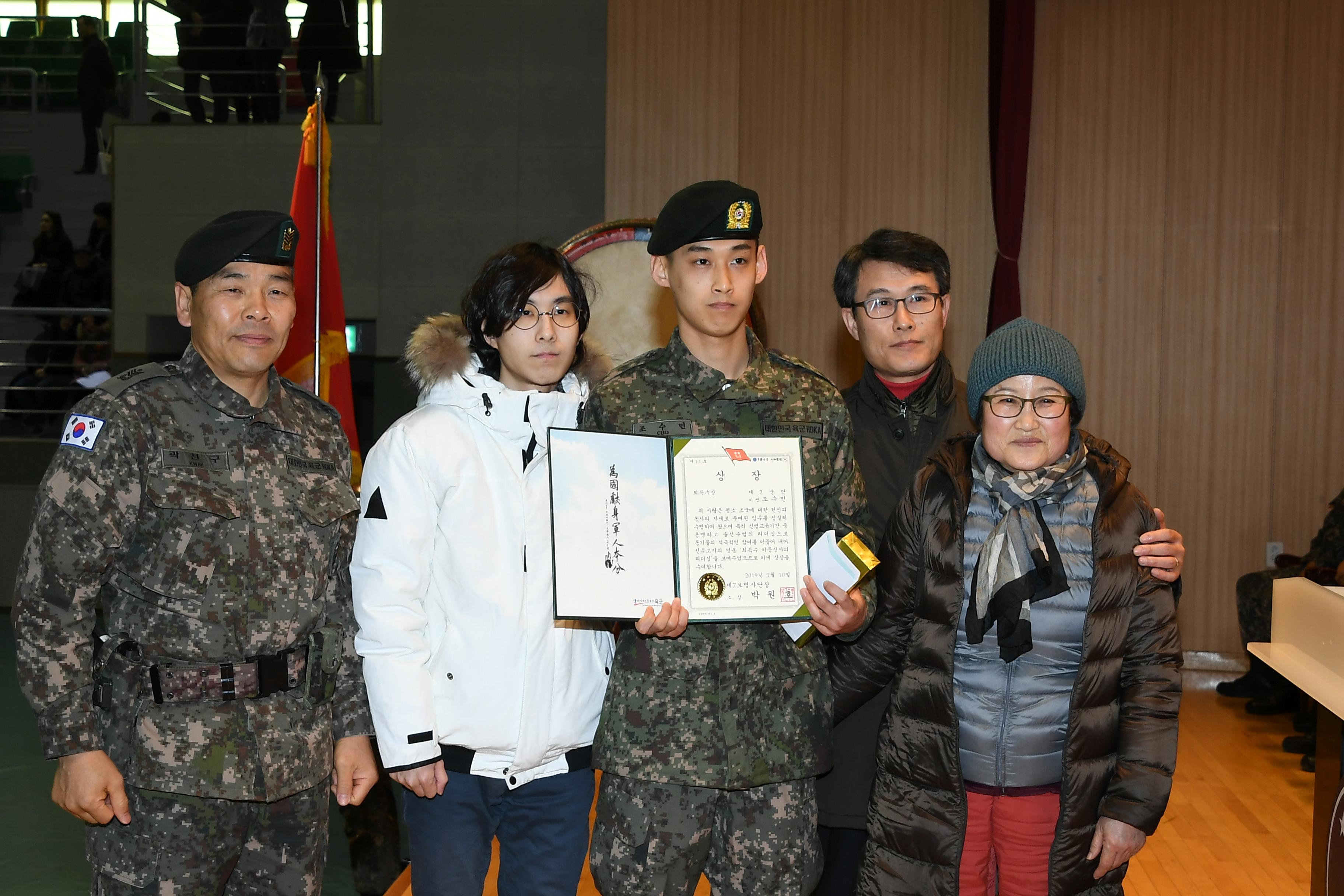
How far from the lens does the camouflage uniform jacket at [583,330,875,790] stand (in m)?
1.93

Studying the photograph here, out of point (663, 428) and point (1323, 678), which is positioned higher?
point (663, 428)

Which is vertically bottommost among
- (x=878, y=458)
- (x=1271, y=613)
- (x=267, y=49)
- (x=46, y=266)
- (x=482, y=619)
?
(x=1271, y=613)

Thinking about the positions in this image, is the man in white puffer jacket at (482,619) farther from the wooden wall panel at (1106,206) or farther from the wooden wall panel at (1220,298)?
the wooden wall panel at (1220,298)

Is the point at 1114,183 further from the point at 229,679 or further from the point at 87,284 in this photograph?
the point at 87,284

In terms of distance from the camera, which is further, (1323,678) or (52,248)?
(52,248)

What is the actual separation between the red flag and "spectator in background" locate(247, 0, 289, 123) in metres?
4.49

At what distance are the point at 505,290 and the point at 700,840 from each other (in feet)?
3.58

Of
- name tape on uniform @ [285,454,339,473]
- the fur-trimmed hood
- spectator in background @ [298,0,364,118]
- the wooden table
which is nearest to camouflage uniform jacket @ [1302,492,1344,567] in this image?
the wooden table

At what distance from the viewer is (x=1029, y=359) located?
198 cm

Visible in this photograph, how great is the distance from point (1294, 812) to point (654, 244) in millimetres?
3796

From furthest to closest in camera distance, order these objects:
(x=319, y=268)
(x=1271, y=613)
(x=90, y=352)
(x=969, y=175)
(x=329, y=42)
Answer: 1. (x=90, y=352)
2. (x=329, y=42)
3. (x=969, y=175)
4. (x=1271, y=613)
5. (x=319, y=268)

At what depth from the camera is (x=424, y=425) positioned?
6.63 feet

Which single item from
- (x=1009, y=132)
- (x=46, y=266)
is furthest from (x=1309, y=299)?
(x=46, y=266)

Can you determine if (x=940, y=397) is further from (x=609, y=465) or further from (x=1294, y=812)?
(x=1294, y=812)
